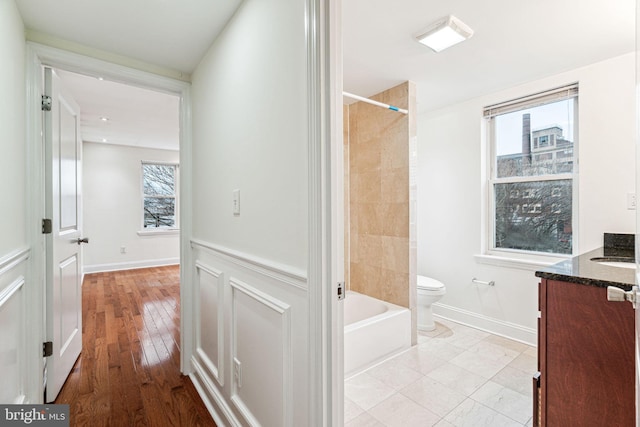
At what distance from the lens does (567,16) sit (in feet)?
5.56

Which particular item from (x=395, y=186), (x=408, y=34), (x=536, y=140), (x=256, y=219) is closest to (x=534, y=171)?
(x=536, y=140)

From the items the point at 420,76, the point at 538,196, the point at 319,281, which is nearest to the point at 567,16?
the point at 420,76

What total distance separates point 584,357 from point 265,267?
132 cm

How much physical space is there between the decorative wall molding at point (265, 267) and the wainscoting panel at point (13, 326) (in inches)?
34.3

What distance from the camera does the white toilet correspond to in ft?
9.15

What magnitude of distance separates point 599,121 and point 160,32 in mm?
3001

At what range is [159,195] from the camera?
607cm

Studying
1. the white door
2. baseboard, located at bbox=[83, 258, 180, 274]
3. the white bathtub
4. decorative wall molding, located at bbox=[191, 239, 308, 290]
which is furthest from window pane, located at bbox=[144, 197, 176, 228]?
decorative wall molding, located at bbox=[191, 239, 308, 290]

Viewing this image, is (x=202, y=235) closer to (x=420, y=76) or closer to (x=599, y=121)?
(x=420, y=76)

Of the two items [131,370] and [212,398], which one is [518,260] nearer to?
[212,398]

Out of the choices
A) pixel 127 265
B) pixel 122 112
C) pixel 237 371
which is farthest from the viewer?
pixel 127 265
